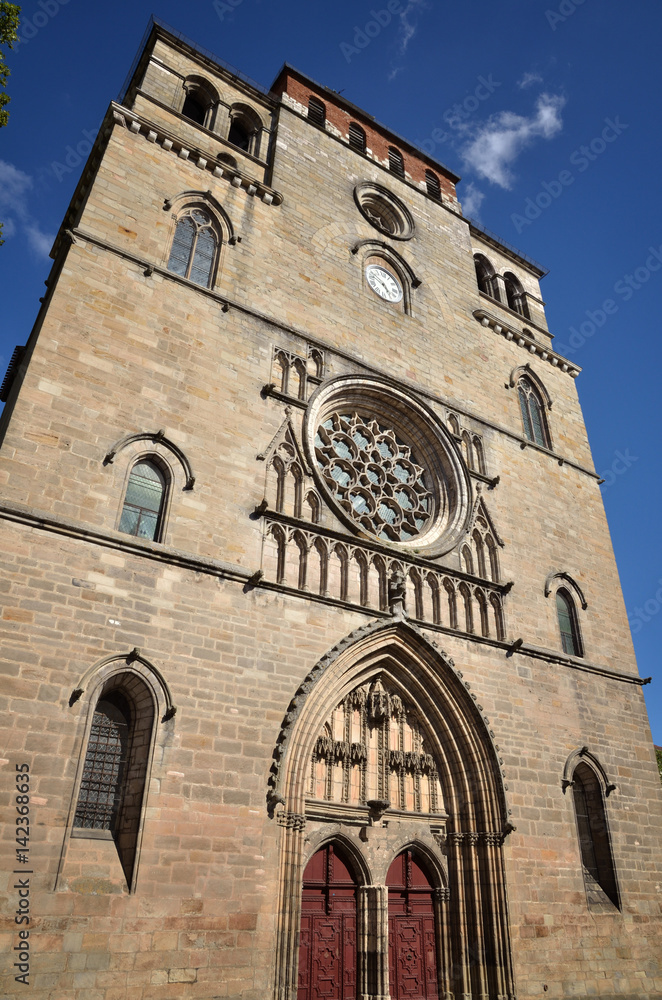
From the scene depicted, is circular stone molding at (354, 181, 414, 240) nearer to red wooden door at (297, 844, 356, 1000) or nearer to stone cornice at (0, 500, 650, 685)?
stone cornice at (0, 500, 650, 685)

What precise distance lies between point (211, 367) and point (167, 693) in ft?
17.0

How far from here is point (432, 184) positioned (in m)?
19.7

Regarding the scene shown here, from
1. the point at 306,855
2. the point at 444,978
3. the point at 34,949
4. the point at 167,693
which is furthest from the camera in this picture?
the point at 444,978

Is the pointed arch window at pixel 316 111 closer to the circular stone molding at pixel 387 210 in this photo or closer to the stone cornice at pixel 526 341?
the circular stone molding at pixel 387 210

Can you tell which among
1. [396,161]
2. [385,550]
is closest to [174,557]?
A: [385,550]

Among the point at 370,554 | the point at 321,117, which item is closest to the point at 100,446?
the point at 370,554

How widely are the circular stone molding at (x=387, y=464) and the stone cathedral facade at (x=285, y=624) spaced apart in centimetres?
7

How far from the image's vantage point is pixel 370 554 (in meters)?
11.5

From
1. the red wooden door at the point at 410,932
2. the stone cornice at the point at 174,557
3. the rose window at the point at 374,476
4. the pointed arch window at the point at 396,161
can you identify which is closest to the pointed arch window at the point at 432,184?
the pointed arch window at the point at 396,161

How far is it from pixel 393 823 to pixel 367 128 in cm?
1660

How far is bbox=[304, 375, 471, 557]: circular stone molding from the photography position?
12430 mm

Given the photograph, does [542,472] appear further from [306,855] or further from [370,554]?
[306,855]

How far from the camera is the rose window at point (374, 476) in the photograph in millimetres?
12516

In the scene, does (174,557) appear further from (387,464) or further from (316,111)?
(316,111)
